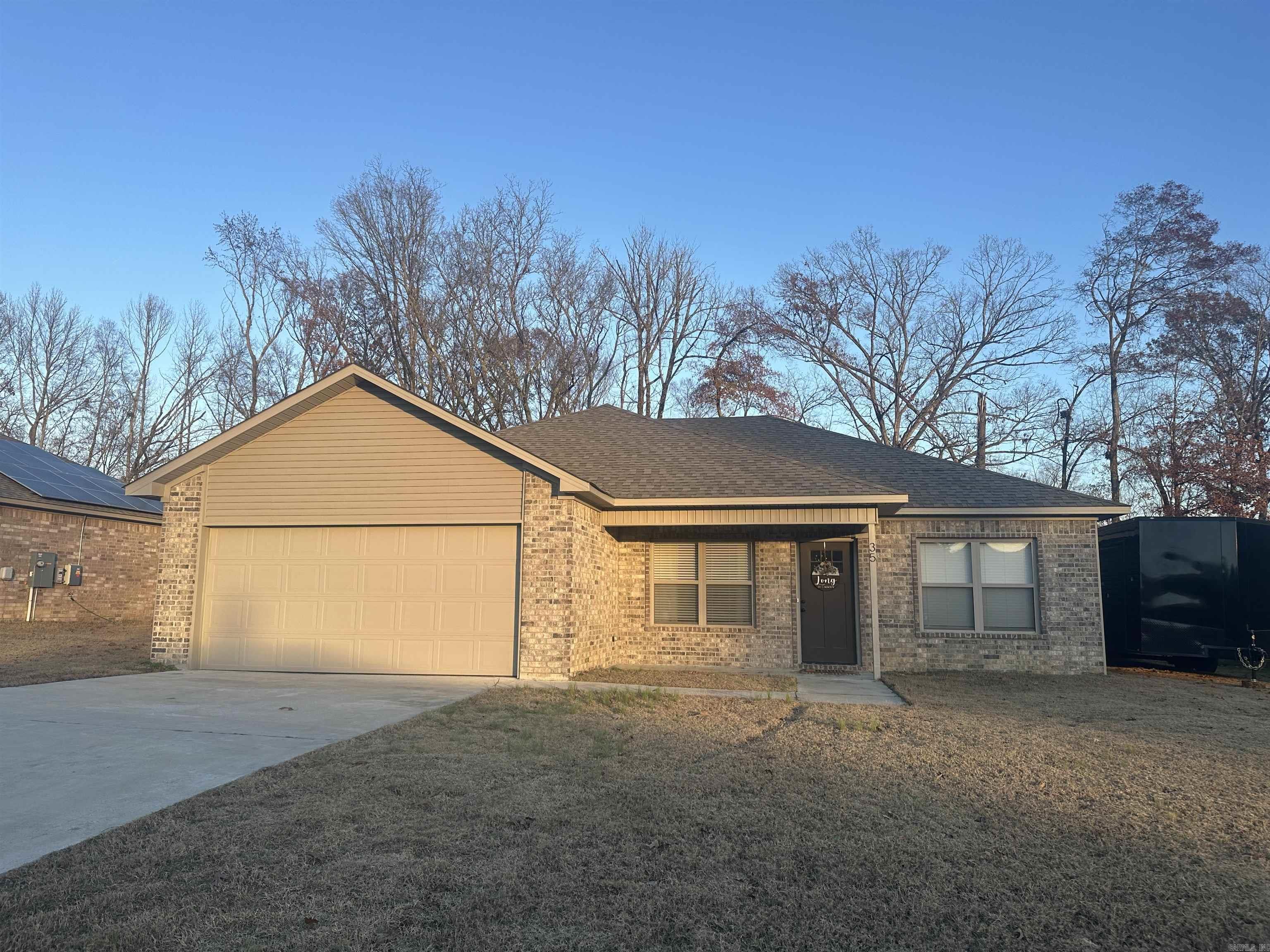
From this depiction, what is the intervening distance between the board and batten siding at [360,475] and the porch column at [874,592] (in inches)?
196

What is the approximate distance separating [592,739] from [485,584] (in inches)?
186

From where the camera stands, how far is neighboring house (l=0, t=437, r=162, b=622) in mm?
17875

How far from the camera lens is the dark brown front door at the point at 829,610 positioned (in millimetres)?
13258

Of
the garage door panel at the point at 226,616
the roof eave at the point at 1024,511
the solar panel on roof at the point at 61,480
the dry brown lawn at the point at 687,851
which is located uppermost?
the solar panel on roof at the point at 61,480

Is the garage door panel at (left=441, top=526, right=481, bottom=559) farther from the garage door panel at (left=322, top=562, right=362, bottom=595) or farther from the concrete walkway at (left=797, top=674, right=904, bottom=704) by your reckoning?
the concrete walkway at (left=797, top=674, right=904, bottom=704)

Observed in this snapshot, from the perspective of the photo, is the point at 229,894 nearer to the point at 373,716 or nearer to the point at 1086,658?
the point at 373,716

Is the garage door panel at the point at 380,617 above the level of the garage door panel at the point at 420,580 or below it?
below

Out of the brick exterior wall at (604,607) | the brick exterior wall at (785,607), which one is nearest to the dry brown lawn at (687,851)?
the brick exterior wall at (604,607)

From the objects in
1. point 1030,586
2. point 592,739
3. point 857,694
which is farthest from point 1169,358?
→ point 592,739

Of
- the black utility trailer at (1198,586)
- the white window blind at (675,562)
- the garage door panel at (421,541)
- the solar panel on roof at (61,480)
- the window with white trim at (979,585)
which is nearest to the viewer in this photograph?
the garage door panel at (421,541)

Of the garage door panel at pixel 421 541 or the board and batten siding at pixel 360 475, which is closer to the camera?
the board and batten siding at pixel 360 475

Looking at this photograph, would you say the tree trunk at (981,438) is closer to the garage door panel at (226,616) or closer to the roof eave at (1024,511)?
the roof eave at (1024,511)

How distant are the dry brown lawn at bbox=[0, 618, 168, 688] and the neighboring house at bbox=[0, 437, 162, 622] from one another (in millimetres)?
586

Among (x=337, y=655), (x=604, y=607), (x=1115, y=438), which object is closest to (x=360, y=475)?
(x=337, y=655)
